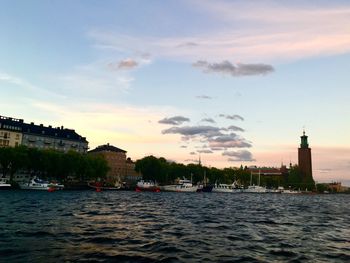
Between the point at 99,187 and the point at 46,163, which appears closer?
the point at 46,163

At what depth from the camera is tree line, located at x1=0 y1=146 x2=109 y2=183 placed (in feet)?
447

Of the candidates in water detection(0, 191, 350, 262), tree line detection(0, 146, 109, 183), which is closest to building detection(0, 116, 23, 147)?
tree line detection(0, 146, 109, 183)

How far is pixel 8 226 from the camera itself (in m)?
31.2

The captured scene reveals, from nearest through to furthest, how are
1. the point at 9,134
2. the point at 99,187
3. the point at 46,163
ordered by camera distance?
the point at 46,163, the point at 99,187, the point at 9,134

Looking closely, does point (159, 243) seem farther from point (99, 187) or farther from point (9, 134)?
point (9, 134)

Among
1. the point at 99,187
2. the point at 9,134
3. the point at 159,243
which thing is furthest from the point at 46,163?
the point at 159,243

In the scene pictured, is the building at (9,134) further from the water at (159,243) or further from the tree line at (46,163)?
the water at (159,243)

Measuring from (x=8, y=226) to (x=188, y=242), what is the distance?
52.0ft

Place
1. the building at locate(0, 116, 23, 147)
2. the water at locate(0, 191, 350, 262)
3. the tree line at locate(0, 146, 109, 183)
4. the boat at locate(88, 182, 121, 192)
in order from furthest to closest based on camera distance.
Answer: the building at locate(0, 116, 23, 147) < the boat at locate(88, 182, 121, 192) < the tree line at locate(0, 146, 109, 183) < the water at locate(0, 191, 350, 262)

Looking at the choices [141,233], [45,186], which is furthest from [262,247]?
[45,186]

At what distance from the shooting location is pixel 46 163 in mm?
144250

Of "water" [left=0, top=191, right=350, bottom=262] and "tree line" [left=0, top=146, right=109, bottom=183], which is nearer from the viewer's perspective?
"water" [left=0, top=191, right=350, bottom=262]

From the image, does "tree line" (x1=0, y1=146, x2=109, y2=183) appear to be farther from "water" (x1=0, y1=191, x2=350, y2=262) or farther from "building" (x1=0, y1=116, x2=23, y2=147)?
"water" (x1=0, y1=191, x2=350, y2=262)

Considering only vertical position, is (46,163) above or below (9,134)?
below
